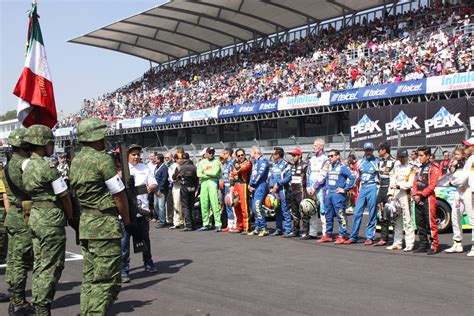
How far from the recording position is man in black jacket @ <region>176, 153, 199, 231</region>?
13609mm

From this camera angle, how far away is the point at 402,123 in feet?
68.6

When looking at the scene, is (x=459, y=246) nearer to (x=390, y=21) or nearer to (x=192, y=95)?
(x=390, y=21)

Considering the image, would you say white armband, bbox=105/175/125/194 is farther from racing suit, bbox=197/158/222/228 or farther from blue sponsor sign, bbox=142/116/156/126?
blue sponsor sign, bbox=142/116/156/126

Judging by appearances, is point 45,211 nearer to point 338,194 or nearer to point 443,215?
point 338,194

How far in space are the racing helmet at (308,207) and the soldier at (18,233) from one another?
5924 mm

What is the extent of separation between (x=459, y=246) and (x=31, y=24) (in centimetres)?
765

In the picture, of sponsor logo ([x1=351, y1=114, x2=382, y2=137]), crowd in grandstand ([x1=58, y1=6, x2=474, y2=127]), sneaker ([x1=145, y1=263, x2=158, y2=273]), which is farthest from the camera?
crowd in grandstand ([x1=58, y1=6, x2=474, y2=127])

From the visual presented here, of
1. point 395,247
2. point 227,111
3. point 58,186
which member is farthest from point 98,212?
point 227,111

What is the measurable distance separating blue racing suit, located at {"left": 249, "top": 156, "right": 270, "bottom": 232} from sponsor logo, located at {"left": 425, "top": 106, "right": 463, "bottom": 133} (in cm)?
943

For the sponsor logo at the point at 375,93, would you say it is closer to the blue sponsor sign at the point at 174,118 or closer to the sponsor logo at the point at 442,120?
the sponsor logo at the point at 442,120

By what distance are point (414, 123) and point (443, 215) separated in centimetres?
925

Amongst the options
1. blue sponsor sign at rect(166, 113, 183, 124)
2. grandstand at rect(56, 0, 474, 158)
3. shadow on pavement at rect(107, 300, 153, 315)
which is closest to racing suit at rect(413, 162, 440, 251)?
shadow on pavement at rect(107, 300, 153, 315)

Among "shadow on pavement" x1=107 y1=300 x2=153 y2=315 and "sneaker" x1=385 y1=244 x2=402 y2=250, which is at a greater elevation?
"sneaker" x1=385 y1=244 x2=402 y2=250

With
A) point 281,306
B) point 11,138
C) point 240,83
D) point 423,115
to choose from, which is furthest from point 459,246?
point 240,83
